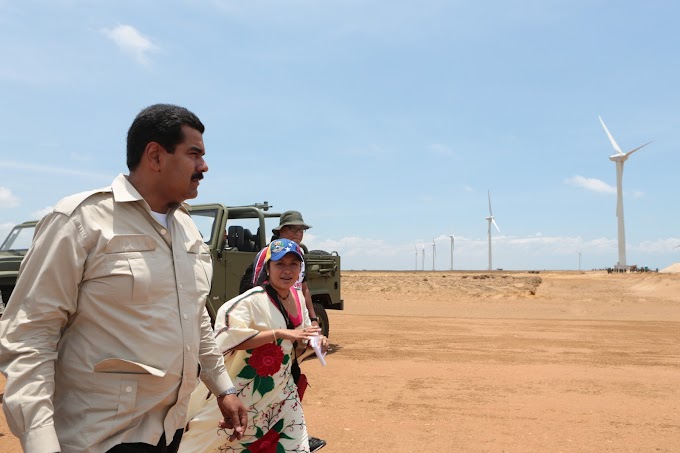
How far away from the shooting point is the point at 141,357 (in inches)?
65.7

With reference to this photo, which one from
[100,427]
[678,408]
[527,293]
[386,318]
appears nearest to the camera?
[100,427]

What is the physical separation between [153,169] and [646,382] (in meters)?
7.39

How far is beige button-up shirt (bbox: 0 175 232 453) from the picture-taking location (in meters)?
1.52

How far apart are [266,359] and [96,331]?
4.80 ft

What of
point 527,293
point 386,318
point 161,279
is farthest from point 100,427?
point 527,293

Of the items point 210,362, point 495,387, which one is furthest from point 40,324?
point 495,387

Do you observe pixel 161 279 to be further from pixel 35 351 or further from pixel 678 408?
pixel 678 408

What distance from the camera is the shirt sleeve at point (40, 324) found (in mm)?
1477

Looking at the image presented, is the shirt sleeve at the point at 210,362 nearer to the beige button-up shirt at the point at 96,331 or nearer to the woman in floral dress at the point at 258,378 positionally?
the beige button-up shirt at the point at 96,331

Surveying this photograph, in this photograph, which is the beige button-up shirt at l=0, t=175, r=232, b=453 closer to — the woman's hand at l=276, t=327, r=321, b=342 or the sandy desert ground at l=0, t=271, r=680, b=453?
the woman's hand at l=276, t=327, r=321, b=342

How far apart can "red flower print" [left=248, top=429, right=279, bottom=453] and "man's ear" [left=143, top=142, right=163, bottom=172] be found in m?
1.69

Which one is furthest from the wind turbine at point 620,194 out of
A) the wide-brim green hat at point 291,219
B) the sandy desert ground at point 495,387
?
the wide-brim green hat at point 291,219

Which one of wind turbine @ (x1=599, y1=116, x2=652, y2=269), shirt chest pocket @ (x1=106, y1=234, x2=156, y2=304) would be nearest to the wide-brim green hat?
shirt chest pocket @ (x1=106, y1=234, x2=156, y2=304)

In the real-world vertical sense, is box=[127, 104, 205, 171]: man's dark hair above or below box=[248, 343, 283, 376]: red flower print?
above
